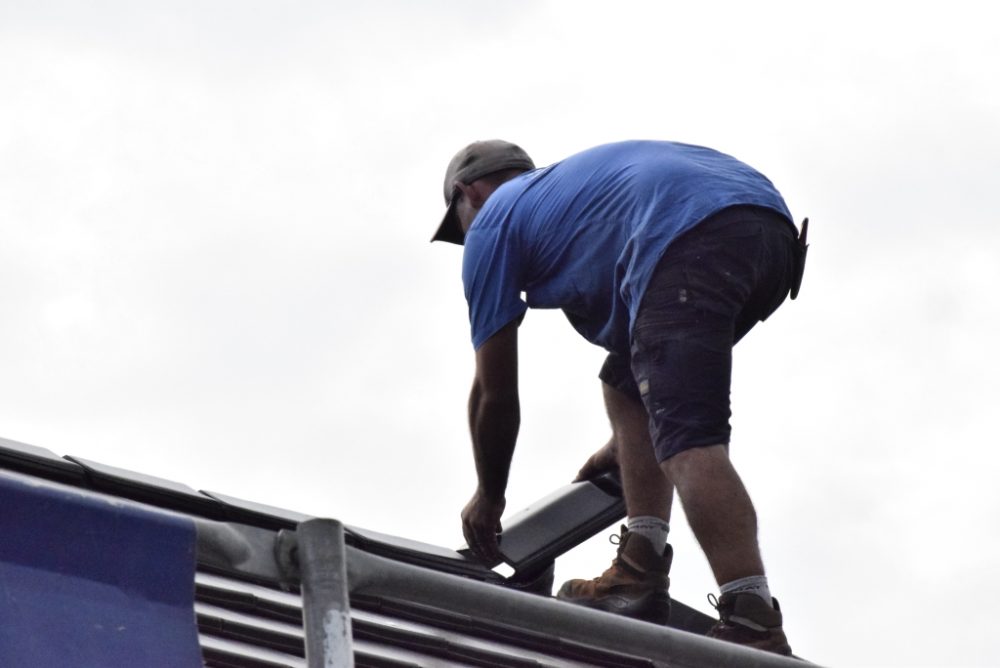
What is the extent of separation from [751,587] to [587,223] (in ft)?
3.86

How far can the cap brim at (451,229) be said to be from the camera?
5461 millimetres

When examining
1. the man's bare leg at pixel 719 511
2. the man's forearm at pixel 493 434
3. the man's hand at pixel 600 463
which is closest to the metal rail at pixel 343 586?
the man's bare leg at pixel 719 511

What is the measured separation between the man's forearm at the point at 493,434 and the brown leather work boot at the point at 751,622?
1.03 meters

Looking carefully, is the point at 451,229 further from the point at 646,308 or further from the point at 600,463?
the point at 646,308

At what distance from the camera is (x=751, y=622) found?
4043mm

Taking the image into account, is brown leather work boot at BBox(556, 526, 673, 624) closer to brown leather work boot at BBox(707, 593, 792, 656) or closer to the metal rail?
brown leather work boot at BBox(707, 593, 792, 656)

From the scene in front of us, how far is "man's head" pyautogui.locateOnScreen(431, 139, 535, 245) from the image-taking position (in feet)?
17.7

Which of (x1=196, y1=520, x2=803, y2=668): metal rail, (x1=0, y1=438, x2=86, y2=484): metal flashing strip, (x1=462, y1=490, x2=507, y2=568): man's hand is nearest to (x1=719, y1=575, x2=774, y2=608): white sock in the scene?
(x1=462, y1=490, x2=507, y2=568): man's hand

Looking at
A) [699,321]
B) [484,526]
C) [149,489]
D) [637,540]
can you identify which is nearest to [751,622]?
[699,321]

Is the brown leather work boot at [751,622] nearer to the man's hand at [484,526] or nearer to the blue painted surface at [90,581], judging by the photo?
the man's hand at [484,526]

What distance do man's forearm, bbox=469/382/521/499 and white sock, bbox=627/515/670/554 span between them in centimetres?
41

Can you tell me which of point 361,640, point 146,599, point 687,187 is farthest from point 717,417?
point 146,599

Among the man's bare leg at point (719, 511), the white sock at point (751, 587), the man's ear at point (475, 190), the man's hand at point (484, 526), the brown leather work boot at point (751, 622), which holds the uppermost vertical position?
the man's ear at point (475, 190)

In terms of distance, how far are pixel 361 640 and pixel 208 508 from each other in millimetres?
680
